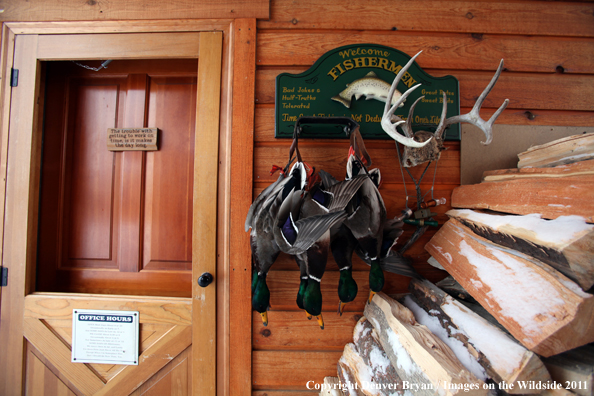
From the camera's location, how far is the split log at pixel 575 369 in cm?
56

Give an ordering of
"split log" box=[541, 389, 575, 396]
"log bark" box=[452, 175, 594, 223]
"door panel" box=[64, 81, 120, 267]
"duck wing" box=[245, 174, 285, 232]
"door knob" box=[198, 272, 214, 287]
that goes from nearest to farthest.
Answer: "split log" box=[541, 389, 575, 396] < "log bark" box=[452, 175, 594, 223] < "duck wing" box=[245, 174, 285, 232] < "door knob" box=[198, 272, 214, 287] < "door panel" box=[64, 81, 120, 267]

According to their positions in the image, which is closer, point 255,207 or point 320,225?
point 320,225

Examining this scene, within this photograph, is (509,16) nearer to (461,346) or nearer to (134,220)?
(461,346)

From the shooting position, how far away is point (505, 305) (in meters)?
0.70

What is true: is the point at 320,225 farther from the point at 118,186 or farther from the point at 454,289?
the point at 118,186

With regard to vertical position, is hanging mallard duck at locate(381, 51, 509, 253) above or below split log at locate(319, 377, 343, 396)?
above

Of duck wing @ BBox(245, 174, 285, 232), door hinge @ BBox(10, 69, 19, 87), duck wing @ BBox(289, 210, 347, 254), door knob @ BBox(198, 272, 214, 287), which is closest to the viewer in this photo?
duck wing @ BBox(289, 210, 347, 254)

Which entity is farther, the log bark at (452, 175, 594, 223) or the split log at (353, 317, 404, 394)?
the split log at (353, 317, 404, 394)

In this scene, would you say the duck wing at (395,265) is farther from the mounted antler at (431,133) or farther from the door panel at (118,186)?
the door panel at (118,186)

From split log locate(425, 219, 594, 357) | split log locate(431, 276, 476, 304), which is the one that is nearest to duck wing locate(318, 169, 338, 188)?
split log locate(425, 219, 594, 357)

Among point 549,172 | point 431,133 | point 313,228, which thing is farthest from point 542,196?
point 313,228

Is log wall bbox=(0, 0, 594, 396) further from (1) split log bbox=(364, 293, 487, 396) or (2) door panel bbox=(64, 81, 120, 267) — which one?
(2) door panel bbox=(64, 81, 120, 267)

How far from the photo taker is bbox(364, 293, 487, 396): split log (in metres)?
0.61

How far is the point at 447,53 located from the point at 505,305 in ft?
4.27
